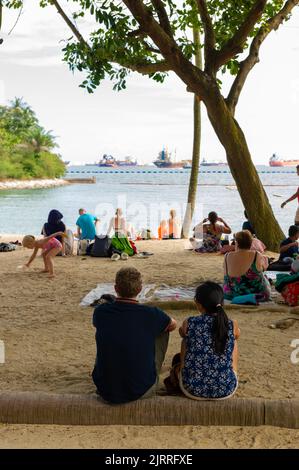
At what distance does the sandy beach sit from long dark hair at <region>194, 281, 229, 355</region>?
0.49 metres

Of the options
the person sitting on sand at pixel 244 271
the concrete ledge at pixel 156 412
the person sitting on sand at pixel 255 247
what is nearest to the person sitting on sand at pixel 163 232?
the person sitting on sand at pixel 255 247

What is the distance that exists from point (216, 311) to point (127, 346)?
57 cm

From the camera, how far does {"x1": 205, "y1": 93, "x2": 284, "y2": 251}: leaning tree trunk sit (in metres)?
11.2

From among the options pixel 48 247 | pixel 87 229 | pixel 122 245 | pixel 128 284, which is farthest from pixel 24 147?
pixel 128 284

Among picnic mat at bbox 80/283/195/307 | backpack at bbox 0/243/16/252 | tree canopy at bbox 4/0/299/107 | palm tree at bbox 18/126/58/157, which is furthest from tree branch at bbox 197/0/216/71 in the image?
palm tree at bbox 18/126/58/157

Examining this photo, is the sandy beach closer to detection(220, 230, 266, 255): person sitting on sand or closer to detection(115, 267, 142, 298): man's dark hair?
detection(220, 230, 266, 255): person sitting on sand

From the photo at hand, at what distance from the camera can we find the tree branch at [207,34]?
11.1 m

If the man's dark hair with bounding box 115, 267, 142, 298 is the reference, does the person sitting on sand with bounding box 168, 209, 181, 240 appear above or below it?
below

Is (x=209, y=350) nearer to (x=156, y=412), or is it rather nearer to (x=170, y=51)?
(x=156, y=412)

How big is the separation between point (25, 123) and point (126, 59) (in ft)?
218

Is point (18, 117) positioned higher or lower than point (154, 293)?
higher

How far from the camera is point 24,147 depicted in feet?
257

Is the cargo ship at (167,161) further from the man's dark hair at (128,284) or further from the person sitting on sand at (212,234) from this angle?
the man's dark hair at (128,284)

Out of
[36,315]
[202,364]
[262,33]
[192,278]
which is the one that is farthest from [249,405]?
[262,33]
